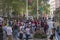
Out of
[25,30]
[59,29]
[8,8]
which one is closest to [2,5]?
[8,8]

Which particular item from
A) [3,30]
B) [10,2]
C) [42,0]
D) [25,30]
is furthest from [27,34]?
[42,0]

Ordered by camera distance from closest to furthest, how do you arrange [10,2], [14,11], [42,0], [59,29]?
[59,29], [10,2], [14,11], [42,0]

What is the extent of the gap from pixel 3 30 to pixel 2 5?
92.0 ft

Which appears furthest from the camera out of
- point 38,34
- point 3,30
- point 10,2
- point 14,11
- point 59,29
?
point 14,11

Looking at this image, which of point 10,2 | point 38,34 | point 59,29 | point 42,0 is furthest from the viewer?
point 42,0

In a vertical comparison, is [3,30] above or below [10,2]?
below

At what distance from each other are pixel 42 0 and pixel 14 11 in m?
15.2

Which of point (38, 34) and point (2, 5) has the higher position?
point (2, 5)

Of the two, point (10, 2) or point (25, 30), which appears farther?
point (10, 2)

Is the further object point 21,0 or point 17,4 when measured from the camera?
point 21,0

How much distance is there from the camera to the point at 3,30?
16.4 metres

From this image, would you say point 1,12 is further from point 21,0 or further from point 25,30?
point 25,30

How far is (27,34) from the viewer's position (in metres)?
16.5

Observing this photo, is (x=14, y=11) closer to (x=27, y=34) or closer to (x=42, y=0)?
(x=42, y=0)
